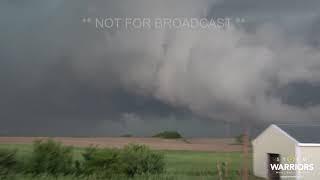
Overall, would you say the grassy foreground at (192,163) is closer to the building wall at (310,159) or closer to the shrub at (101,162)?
the shrub at (101,162)

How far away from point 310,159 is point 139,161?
602 centimetres

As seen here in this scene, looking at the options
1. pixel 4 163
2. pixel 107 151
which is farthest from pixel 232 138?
pixel 4 163

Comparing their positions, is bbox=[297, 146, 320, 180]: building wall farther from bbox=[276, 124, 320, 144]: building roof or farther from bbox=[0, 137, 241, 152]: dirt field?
bbox=[0, 137, 241, 152]: dirt field

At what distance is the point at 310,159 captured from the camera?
63.6 feet

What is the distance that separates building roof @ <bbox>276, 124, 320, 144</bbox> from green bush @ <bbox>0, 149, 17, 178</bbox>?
9235 millimetres

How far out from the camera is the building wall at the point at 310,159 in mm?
19078

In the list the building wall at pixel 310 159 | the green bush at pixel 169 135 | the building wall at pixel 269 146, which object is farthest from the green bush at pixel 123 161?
the building wall at pixel 310 159

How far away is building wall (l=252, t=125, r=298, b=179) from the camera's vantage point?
806 inches

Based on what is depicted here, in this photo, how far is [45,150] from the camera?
22.2m

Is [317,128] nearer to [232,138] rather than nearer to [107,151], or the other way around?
[232,138]

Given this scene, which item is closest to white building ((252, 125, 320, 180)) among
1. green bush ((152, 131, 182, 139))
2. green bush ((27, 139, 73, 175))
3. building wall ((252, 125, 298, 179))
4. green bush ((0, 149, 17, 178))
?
building wall ((252, 125, 298, 179))

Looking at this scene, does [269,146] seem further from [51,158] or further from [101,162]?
[51,158]

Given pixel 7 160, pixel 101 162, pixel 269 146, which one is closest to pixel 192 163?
pixel 269 146

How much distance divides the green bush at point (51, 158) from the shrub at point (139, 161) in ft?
6.54
